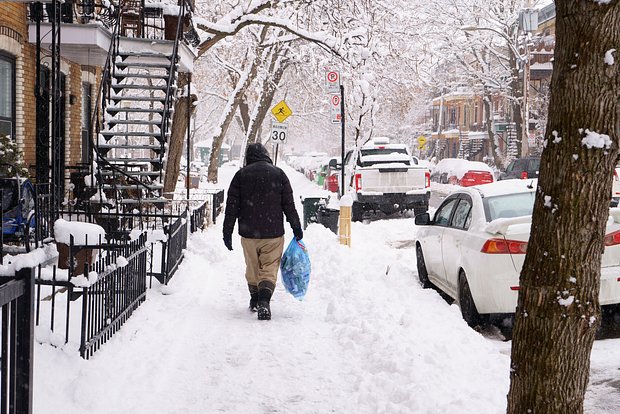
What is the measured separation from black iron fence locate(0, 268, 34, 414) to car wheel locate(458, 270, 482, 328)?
5.46 meters

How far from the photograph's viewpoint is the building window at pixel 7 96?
12.9 metres

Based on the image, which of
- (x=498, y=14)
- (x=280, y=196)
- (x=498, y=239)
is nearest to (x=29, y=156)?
(x=280, y=196)

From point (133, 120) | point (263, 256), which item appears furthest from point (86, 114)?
point (263, 256)

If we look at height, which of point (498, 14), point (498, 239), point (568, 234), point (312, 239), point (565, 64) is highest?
point (498, 14)

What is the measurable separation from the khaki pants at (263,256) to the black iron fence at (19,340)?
4.99 metres

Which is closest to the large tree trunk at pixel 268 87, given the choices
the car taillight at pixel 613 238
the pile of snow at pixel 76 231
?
the pile of snow at pixel 76 231

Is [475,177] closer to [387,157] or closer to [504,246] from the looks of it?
[387,157]

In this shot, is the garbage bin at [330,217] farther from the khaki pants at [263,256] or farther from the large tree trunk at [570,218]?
the large tree trunk at [570,218]

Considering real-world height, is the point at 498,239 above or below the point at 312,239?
above

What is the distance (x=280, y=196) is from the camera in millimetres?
8789

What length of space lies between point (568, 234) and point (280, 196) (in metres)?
5.32

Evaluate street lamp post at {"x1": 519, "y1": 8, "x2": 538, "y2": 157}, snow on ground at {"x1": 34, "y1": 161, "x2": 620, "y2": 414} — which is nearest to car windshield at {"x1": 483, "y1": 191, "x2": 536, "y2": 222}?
snow on ground at {"x1": 34, "y1": 161, "x2": 620, "y2": 414}

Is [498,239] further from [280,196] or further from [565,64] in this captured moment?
[565,64]

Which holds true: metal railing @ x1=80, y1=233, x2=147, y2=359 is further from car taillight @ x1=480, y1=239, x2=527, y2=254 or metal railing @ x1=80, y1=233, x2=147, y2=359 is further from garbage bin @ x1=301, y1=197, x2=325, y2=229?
garbage bin @ x1=301, y1=197, x2=325, y2=229
